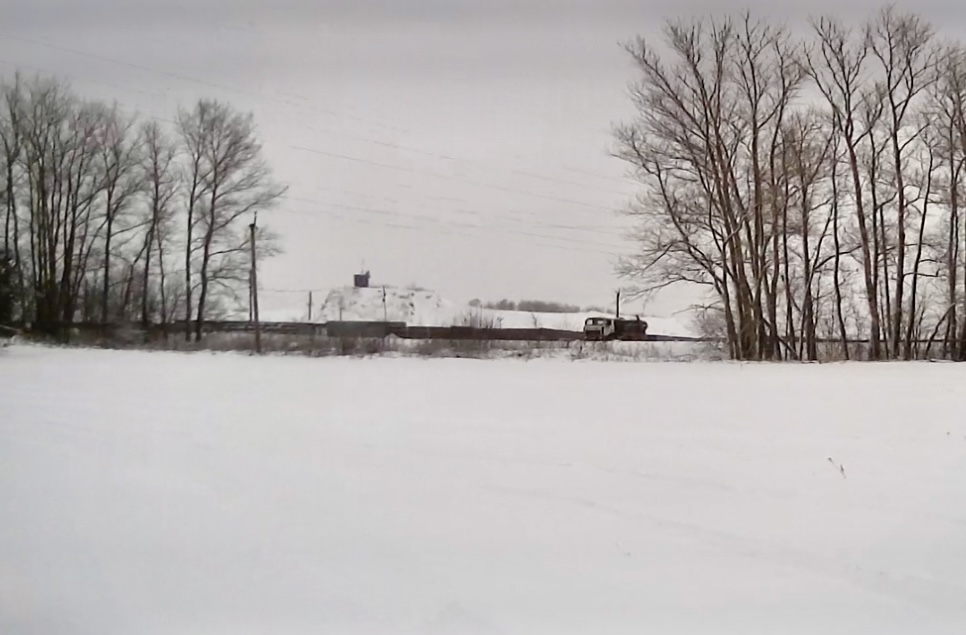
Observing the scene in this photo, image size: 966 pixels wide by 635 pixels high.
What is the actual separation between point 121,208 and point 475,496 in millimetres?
1227

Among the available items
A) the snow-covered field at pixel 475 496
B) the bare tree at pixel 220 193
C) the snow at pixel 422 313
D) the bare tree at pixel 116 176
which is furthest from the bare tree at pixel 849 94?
the bare tree at pixel 116 176

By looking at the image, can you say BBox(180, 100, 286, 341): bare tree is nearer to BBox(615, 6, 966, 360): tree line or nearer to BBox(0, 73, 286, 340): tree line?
BBox(0, 73, 286, 340): tree line

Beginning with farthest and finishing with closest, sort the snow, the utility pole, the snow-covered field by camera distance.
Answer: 1. the snow
2. the utility pole
3. the snow-covered field

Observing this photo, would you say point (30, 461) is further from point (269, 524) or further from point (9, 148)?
point (9, 148)

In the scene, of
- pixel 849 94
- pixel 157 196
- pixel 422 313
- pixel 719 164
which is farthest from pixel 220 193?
pixel 849 94

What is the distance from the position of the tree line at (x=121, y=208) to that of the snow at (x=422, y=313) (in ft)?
0.80

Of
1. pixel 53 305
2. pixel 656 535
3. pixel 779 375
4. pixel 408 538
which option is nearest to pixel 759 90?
pixel 779 375

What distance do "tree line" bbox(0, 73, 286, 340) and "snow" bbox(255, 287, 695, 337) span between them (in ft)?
0.80

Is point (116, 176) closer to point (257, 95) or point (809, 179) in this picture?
point (257, 95)

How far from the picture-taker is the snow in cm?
196

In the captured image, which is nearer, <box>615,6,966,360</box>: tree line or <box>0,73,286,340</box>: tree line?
<box>0,73,286,340</box>: tree line

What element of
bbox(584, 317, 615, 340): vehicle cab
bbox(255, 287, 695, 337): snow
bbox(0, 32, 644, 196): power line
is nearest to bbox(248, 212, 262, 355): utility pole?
bbox(255, 287, 695, 337): snow

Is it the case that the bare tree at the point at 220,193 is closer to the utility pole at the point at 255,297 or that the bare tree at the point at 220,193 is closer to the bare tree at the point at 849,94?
the utility pole at the point at 255,297

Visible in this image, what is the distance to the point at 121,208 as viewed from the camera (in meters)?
1.92
